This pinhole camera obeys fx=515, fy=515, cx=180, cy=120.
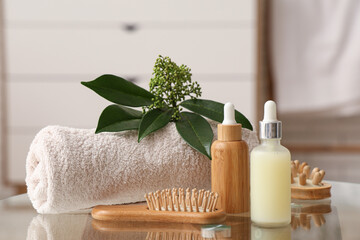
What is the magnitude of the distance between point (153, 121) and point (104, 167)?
90 mm

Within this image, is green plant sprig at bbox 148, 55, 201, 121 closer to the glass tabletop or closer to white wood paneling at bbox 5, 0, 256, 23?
the glass tabletop

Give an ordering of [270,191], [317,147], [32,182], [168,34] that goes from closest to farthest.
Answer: [270,191], [32,182], [168,34], [317,147]

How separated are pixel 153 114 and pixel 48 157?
0.15 meters

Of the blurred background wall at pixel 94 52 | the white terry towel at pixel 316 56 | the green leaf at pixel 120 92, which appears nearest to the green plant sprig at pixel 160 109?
the green leaf at pixel 120 92

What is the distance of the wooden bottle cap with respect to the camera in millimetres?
604

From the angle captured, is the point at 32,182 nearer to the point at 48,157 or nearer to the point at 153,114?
the point at 48,157

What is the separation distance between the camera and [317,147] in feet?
6.27

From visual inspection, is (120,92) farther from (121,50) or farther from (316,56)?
(316,56)

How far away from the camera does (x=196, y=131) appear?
2.22ft

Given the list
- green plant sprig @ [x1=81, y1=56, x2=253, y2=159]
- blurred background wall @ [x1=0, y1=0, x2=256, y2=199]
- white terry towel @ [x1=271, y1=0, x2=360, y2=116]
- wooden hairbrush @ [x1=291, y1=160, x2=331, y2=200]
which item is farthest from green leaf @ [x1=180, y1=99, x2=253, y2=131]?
white terry towel @ [x1=271, y1=0, x2=360, y2=116]

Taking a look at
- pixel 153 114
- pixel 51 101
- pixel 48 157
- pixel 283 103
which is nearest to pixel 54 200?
pixel 48 157

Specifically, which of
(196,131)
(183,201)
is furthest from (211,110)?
(183,201)

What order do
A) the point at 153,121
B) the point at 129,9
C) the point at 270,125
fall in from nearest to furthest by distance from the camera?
the point at 270,125, the point at 153,121, the point at 129,9

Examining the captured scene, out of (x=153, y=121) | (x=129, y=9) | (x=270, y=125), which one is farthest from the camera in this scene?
(x=129, y=9)
